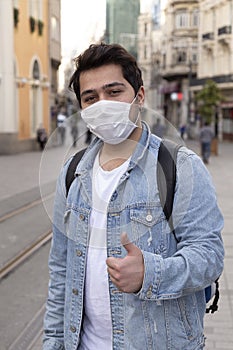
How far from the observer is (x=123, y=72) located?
72.4 inches

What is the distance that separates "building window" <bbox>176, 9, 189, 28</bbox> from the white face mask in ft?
163

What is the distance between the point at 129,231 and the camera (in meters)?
1.74

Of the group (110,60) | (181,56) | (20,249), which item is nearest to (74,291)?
(110,60)

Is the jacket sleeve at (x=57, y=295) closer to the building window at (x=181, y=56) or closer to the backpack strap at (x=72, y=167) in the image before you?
the backpack strap at (x=72, y=167)

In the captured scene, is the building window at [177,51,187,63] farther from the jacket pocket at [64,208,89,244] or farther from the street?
the jacket pocket at [64,208,89,244]

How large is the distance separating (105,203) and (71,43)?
4.57 ft

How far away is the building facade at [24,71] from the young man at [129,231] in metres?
19.8

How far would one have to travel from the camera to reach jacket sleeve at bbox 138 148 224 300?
1.65 meters

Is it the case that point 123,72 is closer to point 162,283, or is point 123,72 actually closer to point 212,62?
point 162,283

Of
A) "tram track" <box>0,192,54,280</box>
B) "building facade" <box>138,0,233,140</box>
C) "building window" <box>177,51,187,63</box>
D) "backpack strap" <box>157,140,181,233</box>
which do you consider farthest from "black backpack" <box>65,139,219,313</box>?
"building window" <box>177,51,187,63</box>

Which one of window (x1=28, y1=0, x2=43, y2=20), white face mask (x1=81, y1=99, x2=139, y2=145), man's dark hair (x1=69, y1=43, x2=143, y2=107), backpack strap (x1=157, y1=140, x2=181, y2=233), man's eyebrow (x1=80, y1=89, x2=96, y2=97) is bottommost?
backpack strap (x1=157, y1=140, x2=181, y2=233)

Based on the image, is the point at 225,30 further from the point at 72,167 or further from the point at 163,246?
the point at 163,246

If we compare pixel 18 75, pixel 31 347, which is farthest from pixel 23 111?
pixel 31 347

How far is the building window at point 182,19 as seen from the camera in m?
49.7
